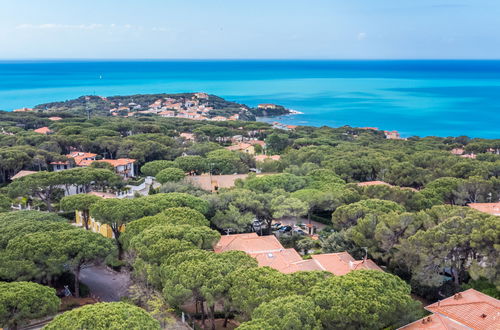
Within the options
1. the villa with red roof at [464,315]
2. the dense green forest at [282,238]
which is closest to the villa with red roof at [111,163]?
the dense green forest at [282,238]

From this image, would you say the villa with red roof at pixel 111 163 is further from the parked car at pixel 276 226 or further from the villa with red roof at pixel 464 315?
the villa with red roof at pixel 464 315

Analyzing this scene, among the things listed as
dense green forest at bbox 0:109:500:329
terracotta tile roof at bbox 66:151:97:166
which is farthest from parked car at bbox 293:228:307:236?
terracotta tile roof at bbox 66:151:97:166

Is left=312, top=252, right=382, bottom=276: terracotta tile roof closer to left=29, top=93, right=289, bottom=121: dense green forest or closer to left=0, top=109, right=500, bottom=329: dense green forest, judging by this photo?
left=0, top=109, right=500, bottom=329: dense green forest

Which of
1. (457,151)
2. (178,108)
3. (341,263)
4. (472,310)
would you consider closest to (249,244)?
(341,263)

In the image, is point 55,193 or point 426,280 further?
point 55,193

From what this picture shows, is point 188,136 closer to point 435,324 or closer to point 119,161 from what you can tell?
point 119,161

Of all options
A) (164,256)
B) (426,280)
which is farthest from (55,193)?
(426,280)

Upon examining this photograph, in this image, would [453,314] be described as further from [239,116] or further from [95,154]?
[239,116]
